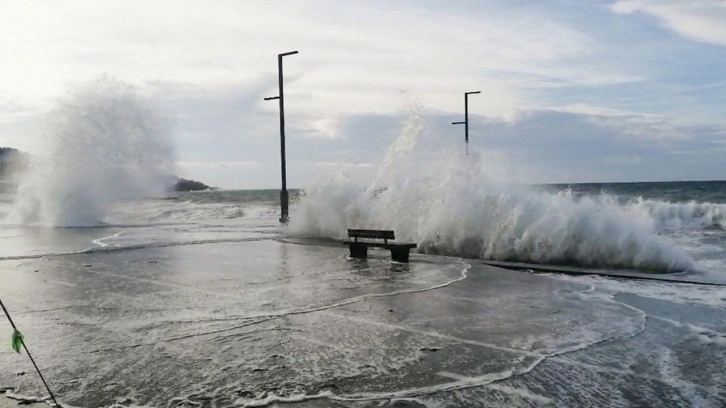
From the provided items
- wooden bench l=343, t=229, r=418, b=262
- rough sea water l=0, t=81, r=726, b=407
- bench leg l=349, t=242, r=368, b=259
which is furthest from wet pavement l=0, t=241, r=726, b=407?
bench leg l=349, t=242, r=368, b=259

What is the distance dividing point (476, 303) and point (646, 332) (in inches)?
93.9

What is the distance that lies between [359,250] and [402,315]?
652 cm

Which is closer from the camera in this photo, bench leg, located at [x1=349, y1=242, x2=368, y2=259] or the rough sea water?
the rough sea water

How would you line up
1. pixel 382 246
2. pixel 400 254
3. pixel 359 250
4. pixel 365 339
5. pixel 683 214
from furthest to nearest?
pixel 683 214
pixel 359 250
pixel 382 246
pixel 400 254
pixel 365 339

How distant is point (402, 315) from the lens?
7.85 meters

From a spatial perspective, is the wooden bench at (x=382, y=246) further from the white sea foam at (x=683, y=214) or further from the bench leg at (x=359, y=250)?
the white sea foam at (x=683, y=214)

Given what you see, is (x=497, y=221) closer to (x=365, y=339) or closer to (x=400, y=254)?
(x=400, y=254)

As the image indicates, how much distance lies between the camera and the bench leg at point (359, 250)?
14.3 meters

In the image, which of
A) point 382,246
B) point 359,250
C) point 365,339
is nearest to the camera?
point 365,339

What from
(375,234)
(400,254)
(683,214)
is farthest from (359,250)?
(683,214)

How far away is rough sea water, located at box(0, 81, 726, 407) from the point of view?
5.07 meters

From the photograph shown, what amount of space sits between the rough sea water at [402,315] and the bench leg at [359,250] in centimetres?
30

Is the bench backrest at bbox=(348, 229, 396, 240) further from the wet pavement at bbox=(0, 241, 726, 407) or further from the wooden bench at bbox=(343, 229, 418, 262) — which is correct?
the wet pavement at bbox=(0, 241, 726, 407)

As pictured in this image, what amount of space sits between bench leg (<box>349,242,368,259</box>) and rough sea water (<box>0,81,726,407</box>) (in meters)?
0.30
